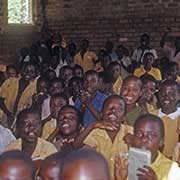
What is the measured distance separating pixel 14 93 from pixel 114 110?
10.1 feet

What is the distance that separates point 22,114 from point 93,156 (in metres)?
2.09

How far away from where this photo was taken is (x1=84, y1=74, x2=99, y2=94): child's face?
6.49 m

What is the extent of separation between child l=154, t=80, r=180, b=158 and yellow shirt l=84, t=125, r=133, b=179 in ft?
1.55

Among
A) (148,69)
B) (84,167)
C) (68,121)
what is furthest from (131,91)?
(84,167)

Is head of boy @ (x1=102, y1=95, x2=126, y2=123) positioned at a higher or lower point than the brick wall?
lower

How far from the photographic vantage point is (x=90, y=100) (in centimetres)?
614

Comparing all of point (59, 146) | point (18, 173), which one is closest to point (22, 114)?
point (59, 146)

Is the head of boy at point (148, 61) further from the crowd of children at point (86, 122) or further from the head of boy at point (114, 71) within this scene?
the head of boy at point (114, 71)

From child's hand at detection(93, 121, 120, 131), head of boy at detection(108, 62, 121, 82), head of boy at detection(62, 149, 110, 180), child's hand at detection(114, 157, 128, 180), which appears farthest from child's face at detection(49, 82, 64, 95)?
head of boy at detection(62, 149, 110, 180)

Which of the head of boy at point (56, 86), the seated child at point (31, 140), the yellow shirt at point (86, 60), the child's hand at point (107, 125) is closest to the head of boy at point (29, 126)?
the seated child at point (31, 140)

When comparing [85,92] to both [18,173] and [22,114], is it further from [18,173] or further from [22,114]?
[18,173]

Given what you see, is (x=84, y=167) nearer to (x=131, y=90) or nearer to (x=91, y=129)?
(x=91, y=129)

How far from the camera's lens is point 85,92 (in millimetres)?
6273

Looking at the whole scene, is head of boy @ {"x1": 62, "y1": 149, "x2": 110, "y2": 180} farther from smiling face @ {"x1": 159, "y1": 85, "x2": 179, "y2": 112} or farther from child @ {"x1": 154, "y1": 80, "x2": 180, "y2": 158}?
smiling face @ {"x1": 159, "y1": 85, "x2": 179, "y2": 112}
